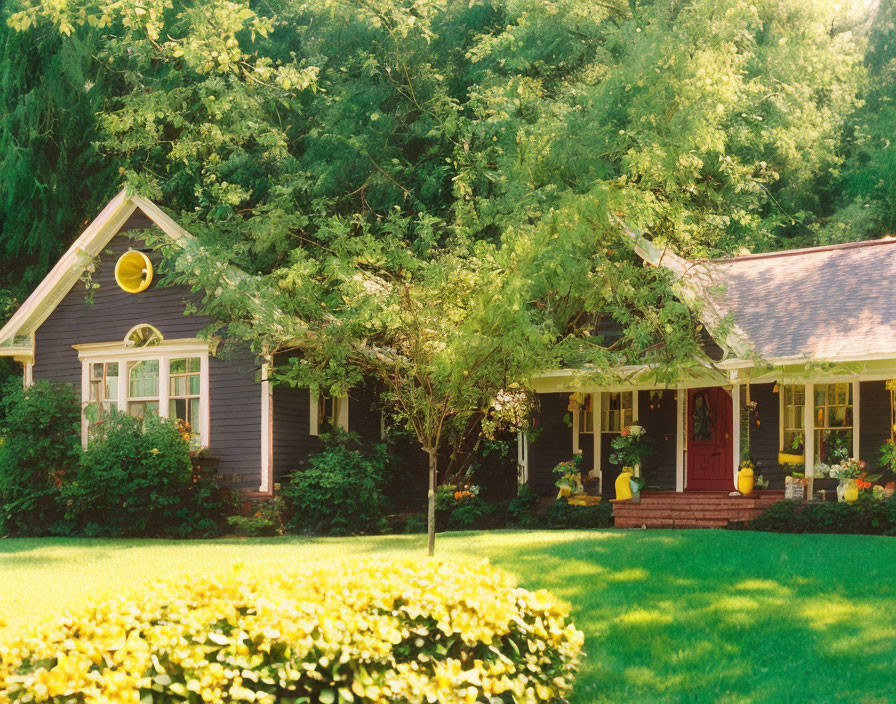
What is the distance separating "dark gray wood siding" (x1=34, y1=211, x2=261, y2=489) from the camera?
19.0 metres

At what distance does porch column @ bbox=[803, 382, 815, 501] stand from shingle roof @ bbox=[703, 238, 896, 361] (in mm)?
1225

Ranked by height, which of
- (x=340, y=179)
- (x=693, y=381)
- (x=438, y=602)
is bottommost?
(x=438, y=602)

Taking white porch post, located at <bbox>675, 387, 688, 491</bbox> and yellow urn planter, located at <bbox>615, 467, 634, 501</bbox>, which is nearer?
yellow urn planter, located at <bbox>615, 467, 634, 501</bbox>

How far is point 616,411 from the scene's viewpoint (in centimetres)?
1997

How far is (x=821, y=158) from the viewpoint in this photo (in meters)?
28.6

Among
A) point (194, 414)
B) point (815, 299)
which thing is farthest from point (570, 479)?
point (194, 414)

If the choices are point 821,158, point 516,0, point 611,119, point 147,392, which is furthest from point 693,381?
point 821,158

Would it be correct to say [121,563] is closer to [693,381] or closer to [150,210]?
[150,210]

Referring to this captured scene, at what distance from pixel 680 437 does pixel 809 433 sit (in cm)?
234

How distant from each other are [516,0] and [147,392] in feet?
40.1

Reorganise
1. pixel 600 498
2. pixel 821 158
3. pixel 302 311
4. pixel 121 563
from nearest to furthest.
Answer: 1. pixel 121 563
2. pixel 302 311
3. pixel 600 498
4. pixel 821 158

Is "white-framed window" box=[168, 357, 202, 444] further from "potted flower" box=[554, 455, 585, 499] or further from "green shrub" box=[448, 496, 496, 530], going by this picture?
"potted flower" box=[554, 455, 585, 499]

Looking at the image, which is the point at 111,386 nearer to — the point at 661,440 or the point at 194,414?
the point at 194,414

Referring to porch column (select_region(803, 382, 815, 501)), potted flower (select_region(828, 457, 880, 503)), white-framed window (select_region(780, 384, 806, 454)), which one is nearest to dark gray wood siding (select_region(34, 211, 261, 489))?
white-framed window (select_region(780, 384, 806, 454))
